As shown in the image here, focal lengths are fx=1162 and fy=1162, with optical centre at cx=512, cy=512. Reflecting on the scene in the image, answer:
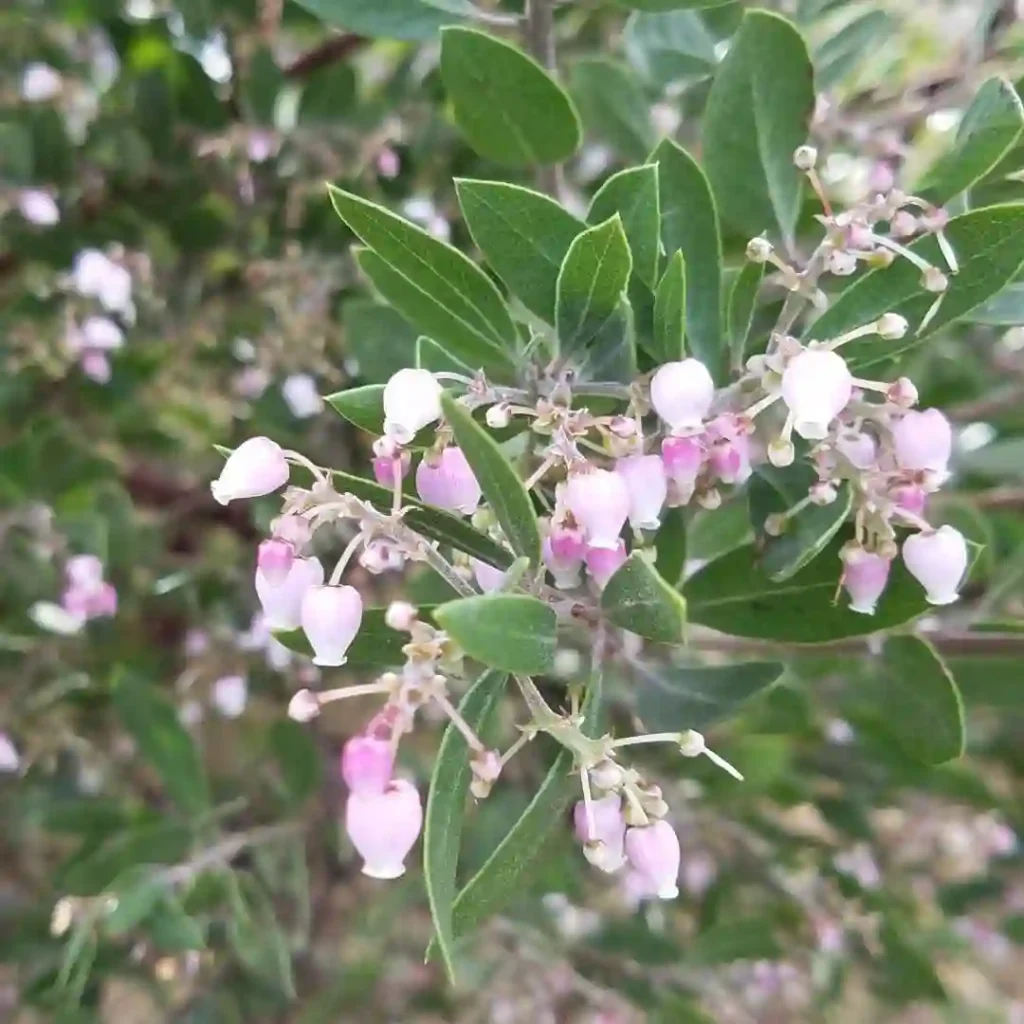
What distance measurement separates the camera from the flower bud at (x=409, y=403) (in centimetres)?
43

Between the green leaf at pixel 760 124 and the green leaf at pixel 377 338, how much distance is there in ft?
0.78

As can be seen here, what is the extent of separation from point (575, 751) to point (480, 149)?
39 centimetres

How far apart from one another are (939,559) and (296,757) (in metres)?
0.71

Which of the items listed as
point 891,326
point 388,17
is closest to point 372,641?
point 891,326

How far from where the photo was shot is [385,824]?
0.44 meters

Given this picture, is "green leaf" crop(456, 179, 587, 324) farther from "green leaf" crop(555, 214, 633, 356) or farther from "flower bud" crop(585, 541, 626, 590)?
"flower bud" crop(585, 541, 626, 590)

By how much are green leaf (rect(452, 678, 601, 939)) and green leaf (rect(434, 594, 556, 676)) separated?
67 millimetres

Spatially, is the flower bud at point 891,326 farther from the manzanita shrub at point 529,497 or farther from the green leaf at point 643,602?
the green leaf at point 643,602

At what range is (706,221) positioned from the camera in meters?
0.58

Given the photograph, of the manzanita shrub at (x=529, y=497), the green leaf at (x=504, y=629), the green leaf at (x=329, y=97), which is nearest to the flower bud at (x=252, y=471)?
the manzanita shrub at (x=529, y=497)

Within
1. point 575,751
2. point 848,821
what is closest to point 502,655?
point 575,751

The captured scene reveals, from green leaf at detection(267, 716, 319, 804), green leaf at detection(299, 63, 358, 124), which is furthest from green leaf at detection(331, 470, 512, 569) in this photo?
green leaf at detection(299, 63, 358, 124)

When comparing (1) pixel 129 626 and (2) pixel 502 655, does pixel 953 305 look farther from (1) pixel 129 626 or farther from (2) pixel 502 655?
(1) pixel 129 626

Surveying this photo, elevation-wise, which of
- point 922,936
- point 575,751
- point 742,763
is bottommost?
point 922,936
